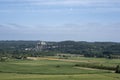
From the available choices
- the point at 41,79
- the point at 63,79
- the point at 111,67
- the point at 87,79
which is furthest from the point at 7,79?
the point at 111,67

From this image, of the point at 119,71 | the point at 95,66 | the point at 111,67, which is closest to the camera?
the point at 119,71

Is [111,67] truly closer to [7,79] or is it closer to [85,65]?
[85,65]

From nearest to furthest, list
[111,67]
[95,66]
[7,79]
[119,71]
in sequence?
[7,79], [119,71], [111,67], [95,66]

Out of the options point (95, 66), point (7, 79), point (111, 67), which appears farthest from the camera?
point (95, 66)

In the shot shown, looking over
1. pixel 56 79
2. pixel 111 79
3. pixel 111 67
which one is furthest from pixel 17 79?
pixel 111 67

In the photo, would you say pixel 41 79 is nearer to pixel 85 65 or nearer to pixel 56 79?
pixel 56 79

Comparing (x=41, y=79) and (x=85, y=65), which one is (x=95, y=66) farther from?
(x=41, y=79)

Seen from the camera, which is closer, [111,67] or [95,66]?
[111,67]

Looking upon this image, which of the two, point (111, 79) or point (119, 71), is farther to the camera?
point (119, 71)
